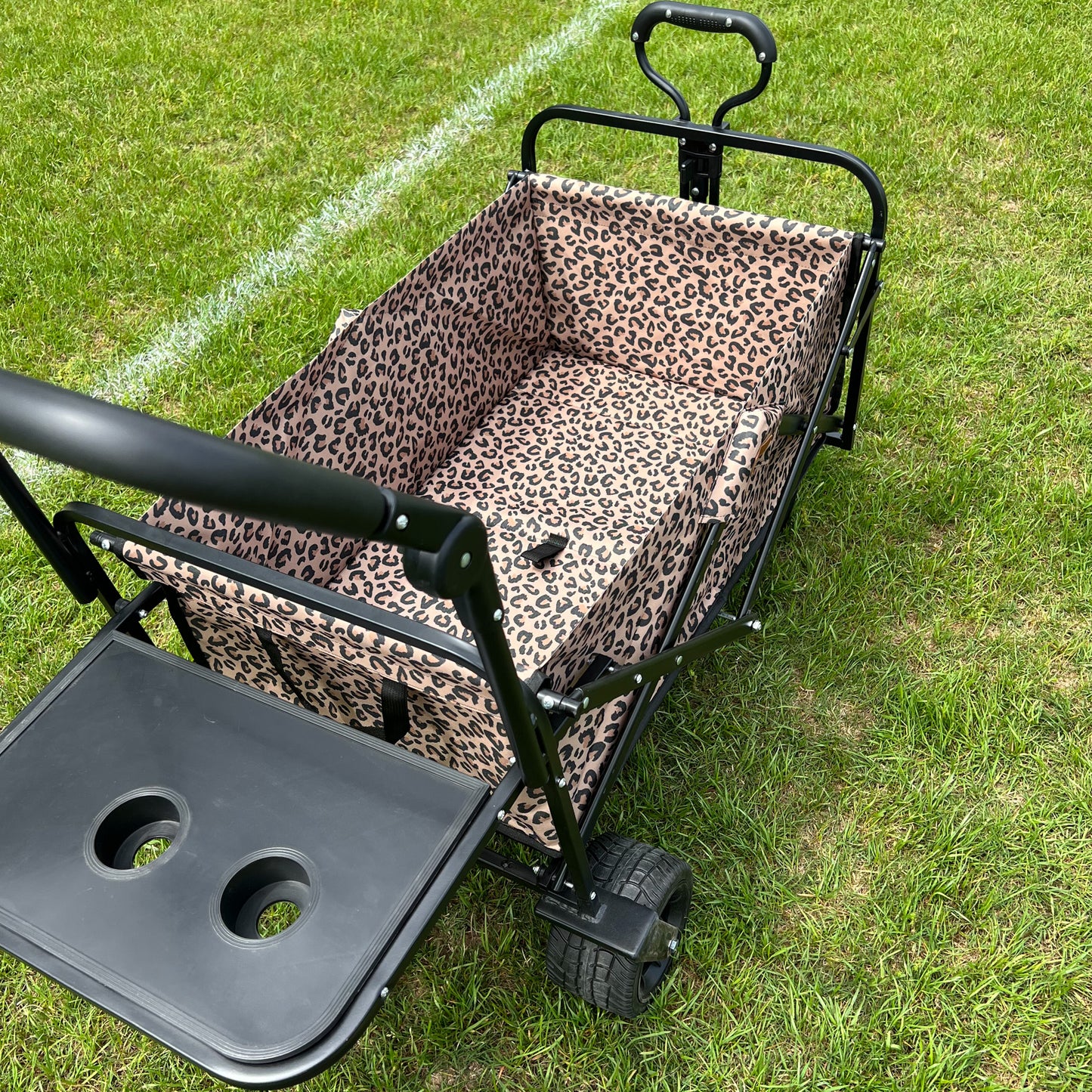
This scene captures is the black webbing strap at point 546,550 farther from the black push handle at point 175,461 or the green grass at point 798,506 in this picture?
the black push handle at point 175,461

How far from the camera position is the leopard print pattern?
5.11 ft

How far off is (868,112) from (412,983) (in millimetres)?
3508

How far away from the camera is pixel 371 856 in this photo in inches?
50.0

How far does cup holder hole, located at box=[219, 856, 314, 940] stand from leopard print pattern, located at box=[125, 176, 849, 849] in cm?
28

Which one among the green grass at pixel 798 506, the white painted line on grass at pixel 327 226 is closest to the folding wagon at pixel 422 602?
the green grass at pixel 798 506

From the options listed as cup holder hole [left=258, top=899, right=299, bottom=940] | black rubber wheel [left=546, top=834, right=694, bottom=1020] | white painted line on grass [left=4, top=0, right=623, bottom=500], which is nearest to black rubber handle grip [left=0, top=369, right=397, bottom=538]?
black rubber wheel [left=546, top=834, right=694, bottom=1020]

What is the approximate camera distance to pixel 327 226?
3533mm

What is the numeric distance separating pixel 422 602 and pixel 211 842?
2.70 ft

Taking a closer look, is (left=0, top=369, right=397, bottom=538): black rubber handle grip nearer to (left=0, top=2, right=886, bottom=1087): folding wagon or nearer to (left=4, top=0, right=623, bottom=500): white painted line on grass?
(left=0, top=2, right=886, bottom=1087): folding wagon

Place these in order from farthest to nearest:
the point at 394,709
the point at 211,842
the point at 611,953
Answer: the point at 611,953
the point at 394,709
the point at 211,842

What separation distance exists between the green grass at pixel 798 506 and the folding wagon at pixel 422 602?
21 centimetres

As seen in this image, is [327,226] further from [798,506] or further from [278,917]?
[278,917]

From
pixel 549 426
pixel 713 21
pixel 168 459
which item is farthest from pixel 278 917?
pixel 713 21

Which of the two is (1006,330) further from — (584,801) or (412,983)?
(412,983)
